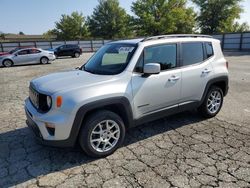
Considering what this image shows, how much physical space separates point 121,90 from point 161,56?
112 cm

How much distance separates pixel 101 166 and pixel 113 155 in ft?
1.16

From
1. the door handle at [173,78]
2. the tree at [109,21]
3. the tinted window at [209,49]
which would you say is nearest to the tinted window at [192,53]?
the tinted window at [209,49]

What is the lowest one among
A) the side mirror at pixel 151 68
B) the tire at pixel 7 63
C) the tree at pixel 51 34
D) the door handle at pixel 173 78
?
the tire at pixel 7 63

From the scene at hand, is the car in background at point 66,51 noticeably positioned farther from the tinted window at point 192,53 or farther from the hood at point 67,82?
the hood at point 67,82

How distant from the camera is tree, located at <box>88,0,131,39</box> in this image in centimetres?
5244

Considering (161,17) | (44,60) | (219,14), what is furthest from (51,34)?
(44,60)

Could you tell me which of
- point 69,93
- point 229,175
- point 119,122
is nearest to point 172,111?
point 119,122

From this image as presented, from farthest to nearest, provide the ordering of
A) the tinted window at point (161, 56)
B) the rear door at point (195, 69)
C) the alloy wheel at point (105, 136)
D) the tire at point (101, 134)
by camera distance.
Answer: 1. the rear door at point (195, 69)
2. the tinted window at point (161, 56)
3. the alloy wheel at point (105, 136)
4. the tire at point (101, 134)

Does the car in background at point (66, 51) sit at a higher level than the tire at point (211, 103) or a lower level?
higher

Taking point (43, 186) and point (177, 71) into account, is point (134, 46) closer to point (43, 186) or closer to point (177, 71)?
point (177, 71)

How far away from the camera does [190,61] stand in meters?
4.67

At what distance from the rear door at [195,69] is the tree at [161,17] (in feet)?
148

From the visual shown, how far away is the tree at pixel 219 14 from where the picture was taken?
155ft

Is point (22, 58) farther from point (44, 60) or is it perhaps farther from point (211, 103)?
point (211, 103)
